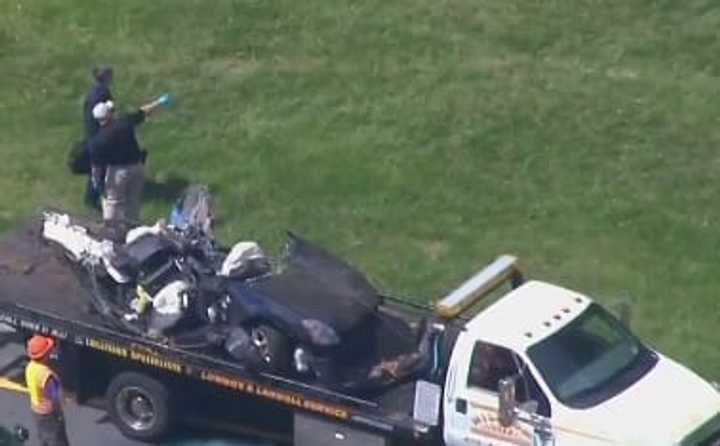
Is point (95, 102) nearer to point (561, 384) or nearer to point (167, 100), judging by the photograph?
point (167, 100)

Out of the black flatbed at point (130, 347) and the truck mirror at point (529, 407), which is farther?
the black flatbed at point (130, 347)

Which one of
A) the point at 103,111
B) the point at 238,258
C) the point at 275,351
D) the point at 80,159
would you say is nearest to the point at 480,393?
the point at 275,351

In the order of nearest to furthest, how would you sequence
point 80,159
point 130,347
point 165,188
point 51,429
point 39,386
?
point 39,386, point 51,429, point 130,347, point 80,159, point 165,188

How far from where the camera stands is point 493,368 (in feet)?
62.5

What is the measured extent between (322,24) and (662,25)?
4.45 m

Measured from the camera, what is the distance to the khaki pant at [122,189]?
23.9 m

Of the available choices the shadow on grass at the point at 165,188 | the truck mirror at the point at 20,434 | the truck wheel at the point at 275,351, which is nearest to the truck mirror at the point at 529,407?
the truck wheel at the point at 275,351

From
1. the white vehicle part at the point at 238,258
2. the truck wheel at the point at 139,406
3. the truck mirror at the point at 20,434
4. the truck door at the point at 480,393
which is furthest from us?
the truck wheel at the point at 139,406

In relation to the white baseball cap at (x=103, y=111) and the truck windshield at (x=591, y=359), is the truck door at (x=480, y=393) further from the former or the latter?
the white baseball cap at (x=103, y=111)

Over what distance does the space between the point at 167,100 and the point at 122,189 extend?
1.58m

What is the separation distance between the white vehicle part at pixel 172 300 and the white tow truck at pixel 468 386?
34 centimetres

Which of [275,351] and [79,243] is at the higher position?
[79,243]

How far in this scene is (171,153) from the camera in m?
26.4

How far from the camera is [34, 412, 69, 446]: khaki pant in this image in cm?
1967
